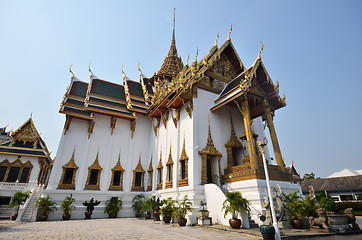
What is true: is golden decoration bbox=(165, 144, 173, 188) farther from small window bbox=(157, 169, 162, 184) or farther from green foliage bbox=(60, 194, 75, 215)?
green foliage bbox=(60, 194, 75, 215)

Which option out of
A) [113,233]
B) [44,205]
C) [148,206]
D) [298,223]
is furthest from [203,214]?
[44,205]

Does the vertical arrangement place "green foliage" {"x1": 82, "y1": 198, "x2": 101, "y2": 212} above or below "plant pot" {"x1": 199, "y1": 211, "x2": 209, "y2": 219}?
above

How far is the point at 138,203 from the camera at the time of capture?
11.4m

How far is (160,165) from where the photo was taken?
1125 centimetres

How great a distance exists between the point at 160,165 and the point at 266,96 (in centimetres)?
685

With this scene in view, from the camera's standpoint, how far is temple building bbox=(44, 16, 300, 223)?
8.16 m

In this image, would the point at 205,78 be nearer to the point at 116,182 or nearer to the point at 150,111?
the point at 150,111

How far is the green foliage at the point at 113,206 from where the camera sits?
34.9 feet

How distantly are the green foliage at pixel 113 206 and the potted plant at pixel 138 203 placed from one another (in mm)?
816

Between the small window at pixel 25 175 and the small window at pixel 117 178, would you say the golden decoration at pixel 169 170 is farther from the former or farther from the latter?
the small window at pixel 25 175

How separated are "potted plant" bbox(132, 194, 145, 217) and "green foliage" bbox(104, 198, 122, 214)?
32.1 inches

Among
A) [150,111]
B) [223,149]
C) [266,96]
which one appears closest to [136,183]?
[150,111]

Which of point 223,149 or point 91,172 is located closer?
point 223,149

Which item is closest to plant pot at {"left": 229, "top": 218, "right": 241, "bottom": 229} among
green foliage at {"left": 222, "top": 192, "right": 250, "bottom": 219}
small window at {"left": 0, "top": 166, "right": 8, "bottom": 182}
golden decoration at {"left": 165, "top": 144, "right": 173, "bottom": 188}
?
green foliage at {"left": 222, "top": 192, "right": 250, "bottom": 219}
